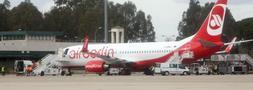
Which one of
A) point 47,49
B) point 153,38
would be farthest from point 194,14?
point 47,49

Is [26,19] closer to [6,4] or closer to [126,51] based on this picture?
[6,4]

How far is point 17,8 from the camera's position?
146500 millimetres

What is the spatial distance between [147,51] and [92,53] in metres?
5.83

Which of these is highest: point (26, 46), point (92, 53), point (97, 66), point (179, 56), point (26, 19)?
point (26, 19)

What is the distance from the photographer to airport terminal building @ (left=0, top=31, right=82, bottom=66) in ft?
291

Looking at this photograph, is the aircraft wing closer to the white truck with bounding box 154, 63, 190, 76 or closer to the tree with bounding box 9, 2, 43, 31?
the white truck with bounding box 154, 63, 190, 76

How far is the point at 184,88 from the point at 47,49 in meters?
65.1

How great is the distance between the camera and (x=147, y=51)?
62.4 m

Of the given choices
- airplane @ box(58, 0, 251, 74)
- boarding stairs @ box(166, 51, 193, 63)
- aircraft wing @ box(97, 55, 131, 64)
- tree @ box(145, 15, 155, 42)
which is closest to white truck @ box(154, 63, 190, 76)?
boarding stairs @ box(166, 51, 193, 63)

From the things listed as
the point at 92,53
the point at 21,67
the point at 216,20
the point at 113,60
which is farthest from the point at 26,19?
the point at 216,20

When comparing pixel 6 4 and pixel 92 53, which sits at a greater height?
pixel 6 4

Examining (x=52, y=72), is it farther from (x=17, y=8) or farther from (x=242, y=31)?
(x=17, y=8)

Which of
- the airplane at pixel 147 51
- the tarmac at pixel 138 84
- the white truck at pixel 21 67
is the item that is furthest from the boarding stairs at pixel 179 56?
the tarmac at pixel 138 84

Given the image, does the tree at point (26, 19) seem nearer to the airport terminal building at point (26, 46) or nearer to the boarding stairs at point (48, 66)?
the airport terminal building at point (26, 46)
